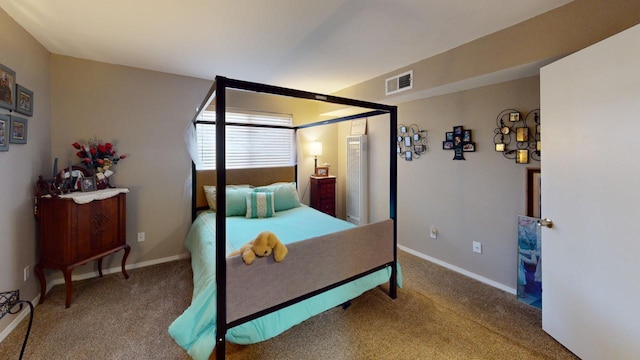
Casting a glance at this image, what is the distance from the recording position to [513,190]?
241cm

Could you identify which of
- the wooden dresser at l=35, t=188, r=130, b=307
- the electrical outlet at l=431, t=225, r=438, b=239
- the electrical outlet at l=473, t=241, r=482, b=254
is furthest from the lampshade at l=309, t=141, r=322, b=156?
the wooden dresser at l=35, t=188, r=130, b=307

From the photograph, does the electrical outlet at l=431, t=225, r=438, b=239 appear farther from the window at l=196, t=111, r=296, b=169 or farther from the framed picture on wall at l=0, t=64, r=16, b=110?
the framed picture on wall at l=0, t=64, r=16, b=110

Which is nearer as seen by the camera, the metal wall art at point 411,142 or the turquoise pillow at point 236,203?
the turquoise pillow at point 236,203

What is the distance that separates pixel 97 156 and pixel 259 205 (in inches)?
70.0

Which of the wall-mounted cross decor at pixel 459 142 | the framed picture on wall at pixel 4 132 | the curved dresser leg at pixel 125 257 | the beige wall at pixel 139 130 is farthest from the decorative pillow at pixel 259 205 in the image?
the wall-mounted cross decor at pixel 459 142

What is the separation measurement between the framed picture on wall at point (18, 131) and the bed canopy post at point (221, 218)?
1.95 meters

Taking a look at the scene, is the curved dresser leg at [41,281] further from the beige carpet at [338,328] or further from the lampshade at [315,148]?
the lampshade at [315,148]

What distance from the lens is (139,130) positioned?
9.68ft

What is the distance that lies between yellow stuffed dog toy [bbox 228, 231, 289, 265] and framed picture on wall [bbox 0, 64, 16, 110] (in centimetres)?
210

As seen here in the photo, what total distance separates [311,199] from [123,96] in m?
2.84

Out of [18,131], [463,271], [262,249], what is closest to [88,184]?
[18,131]

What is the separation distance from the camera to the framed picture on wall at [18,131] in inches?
75.9

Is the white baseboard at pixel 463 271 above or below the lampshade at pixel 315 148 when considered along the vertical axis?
below

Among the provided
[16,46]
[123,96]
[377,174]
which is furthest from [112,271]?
[377,174]
